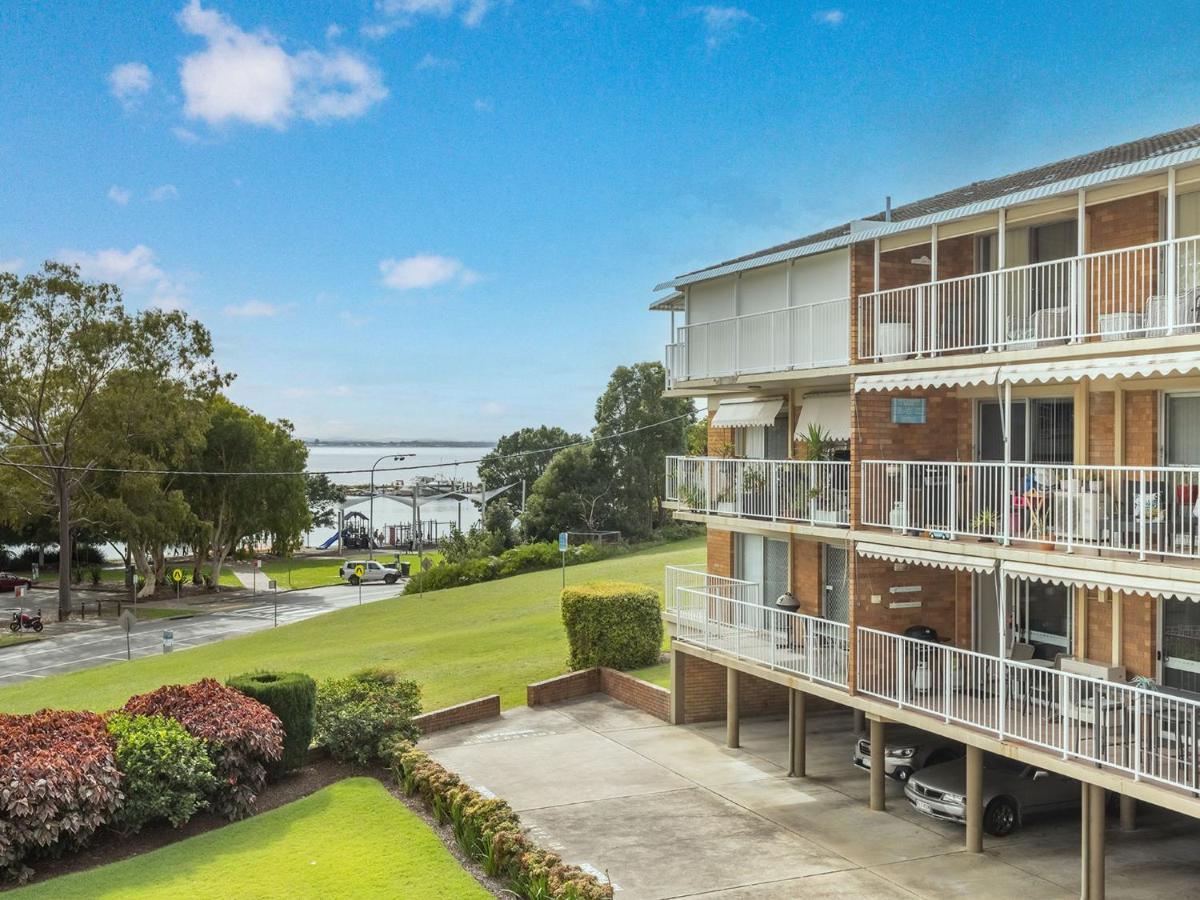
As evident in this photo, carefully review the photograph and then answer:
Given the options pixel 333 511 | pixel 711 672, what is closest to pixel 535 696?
pixel 711 672

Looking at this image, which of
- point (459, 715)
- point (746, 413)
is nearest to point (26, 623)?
point (459, 715)

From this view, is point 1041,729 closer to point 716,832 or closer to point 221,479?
point 716,832

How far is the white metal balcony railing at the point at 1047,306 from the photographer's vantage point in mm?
13633

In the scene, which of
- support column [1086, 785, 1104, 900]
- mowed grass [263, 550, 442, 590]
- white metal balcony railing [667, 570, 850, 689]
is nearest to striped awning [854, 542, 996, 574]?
white metal balcony railing [667, 570, 850, 689]

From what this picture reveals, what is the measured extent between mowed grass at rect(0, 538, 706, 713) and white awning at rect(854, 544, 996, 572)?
964 cm

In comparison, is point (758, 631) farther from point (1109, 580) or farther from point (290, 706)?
point (290, 706)

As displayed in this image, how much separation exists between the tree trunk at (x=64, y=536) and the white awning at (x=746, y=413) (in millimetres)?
40679

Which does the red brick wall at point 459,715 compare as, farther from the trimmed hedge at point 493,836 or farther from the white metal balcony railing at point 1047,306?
the white metal balcony railing at point 1047,306

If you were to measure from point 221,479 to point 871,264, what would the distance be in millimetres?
51436

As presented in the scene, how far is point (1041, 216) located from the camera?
1551cm

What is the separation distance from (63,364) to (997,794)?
50888 mm

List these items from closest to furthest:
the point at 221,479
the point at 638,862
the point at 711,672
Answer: the point at 638,862 → the point at 711,672 → the point at 221,479

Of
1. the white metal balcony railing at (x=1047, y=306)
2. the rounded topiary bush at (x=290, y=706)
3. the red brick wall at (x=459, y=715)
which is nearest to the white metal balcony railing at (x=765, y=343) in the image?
the white metal balcony railing at (x=1047, y=306)

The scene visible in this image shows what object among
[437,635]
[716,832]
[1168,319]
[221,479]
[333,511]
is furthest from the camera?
[333,511]
